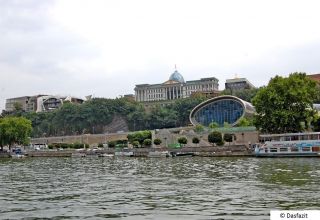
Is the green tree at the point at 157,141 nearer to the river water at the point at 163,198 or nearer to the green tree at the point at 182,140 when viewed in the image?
the green tree at the point at 182,140

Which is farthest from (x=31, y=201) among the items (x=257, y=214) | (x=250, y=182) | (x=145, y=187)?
(x=250, y=182)

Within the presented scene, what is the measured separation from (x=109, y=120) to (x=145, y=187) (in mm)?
122742

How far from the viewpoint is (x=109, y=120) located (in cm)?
15212

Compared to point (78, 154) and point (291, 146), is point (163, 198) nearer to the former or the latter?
point (291, 146)

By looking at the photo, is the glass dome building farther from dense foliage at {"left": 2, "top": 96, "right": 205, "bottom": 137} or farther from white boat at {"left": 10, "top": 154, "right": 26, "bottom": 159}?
white boat at {"left": 10, "top": 154, "right": 26, "bottom": 159}

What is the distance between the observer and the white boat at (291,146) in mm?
67200

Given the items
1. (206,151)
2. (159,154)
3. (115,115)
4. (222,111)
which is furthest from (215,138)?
(115,115)

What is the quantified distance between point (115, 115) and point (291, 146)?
89.7 m

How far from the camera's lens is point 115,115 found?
152500 mm

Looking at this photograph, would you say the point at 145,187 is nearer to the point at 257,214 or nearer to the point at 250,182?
the point at 250,182

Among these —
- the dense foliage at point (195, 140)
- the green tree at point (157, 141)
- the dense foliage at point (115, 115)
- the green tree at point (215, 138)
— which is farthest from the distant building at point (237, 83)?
the green tree at point (215, 138)

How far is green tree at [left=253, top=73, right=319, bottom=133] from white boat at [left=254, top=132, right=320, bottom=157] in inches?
104

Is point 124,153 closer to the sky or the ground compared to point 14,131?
closer to the ground

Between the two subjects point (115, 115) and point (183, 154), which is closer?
point (183, 154)
